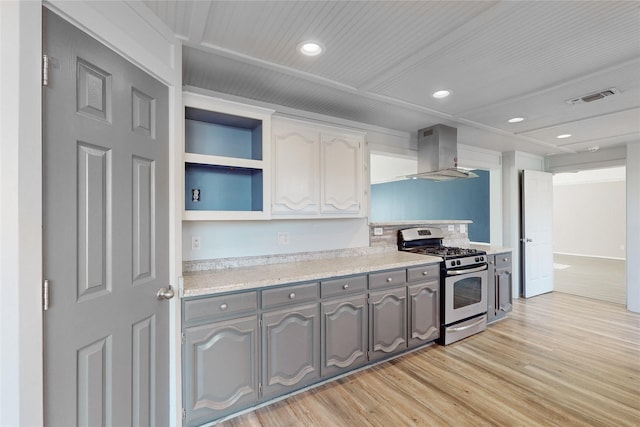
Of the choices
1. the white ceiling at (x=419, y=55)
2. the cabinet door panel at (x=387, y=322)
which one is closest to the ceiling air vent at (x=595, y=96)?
the white ceiling at (x=419, y=55)

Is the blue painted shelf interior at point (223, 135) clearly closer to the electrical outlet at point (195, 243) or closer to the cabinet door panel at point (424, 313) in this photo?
the electrical outlet at point (195, 243)

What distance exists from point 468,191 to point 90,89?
579cm

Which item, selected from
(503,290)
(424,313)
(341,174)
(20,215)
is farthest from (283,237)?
(503,290)

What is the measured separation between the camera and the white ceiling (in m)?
1.50

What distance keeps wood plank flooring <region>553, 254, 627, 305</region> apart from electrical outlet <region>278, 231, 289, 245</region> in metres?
5.13

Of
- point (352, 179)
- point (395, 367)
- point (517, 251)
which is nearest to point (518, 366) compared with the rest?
point (395, 367)

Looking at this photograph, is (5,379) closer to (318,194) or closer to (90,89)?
(90,89)

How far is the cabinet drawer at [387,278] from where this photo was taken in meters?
2.54

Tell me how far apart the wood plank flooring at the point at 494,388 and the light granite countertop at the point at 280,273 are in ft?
2.90

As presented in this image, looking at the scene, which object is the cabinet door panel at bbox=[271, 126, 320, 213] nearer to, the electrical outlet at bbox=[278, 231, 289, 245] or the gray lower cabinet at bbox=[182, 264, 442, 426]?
the electrical outlet at bbox=[278, 231, 289, 245]

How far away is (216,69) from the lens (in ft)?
6.89

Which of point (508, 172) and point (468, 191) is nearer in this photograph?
point (508, 172)

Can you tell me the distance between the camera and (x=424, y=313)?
289cm

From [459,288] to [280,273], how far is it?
2013 millimetres
